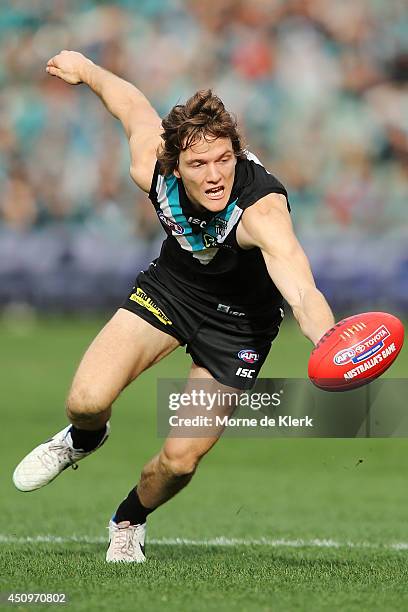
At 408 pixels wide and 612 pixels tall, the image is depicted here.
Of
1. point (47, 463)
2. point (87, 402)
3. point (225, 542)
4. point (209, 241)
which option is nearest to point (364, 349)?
point (209, 241)

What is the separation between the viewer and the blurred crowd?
20.5 m

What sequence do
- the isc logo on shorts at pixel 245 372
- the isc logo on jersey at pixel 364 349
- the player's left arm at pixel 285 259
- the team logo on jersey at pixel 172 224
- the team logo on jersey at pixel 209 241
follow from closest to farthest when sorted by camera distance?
the isc logo on jersey at pixel 364 349, the player's left arm at pixel 285 259, the team logo on jersey at pixel 209 241, the team logo on jersey at pixel 172 224, the isc logo on shorts at pixel 245 372

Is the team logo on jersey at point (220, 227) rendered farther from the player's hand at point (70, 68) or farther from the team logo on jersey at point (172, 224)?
the player's hand at point (70, 68)

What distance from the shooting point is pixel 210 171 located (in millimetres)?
5188

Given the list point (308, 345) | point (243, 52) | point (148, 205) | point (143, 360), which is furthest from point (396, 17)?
point (143, 360)

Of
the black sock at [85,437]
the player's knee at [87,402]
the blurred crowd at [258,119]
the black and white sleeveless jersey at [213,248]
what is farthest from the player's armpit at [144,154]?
the blurred crowd at [258,119]

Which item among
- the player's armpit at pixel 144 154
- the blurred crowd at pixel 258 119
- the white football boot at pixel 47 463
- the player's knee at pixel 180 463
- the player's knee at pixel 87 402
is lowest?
the blurred crowd at pixel 258 119

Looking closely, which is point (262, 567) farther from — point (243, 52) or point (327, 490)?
point (243, 52)

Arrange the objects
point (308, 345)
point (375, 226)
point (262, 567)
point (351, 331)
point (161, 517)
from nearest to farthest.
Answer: point (351, 331)
point (262, 567)
point (161, 517)
point (308, 345)
point (375, 226)

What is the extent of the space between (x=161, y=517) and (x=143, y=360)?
2222 mm

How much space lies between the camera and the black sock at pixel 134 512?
5910mm

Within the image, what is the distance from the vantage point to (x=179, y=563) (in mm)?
5609

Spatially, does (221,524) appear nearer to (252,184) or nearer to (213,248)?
(213,248)

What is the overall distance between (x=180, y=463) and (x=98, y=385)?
0.56 m
